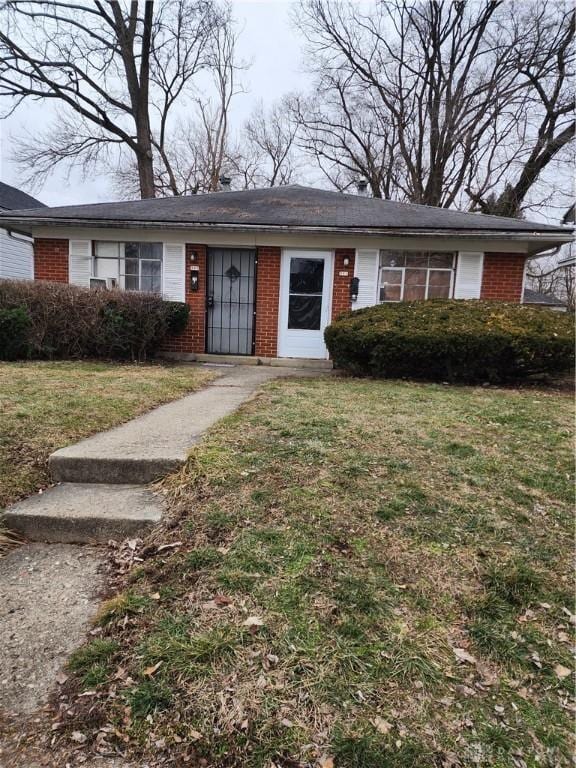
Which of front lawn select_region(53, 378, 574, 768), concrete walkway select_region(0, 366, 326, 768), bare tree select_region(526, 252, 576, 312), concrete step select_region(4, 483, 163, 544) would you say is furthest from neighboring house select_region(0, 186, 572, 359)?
bare tree select_region(526, 252, 576, 312)

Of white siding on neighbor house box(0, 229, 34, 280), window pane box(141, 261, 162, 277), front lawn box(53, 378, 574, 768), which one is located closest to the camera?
front lawn box(53, 378, 574, 768)

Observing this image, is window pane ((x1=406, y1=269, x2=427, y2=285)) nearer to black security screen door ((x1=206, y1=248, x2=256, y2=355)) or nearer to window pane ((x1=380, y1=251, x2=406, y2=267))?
window pane ((x1=380, y1=251, x2=406, y2=267))

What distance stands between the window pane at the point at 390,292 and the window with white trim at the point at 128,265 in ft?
14.7

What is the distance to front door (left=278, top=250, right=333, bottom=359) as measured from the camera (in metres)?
8.93

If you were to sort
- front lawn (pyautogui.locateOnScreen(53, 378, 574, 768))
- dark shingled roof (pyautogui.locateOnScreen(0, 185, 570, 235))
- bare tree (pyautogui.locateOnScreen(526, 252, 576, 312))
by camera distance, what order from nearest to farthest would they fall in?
front lawn (pyautogui.locateOnScreen(53, 378, 574, 768)) → dark shingled roof (pyautogui.locateOnScreen(0, 185, 570, 235)) → bare tree (pyautogui.locateOnScreen(526, 252, 576, 312))

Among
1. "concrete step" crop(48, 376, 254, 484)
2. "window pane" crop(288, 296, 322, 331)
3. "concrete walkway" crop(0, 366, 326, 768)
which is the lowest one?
"concrete walkway" crop(0, 366, 326, 768)

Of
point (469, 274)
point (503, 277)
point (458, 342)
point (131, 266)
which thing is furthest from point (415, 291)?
point (131, 266)

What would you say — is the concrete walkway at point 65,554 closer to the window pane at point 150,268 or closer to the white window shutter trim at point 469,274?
the window pane at point 150,268

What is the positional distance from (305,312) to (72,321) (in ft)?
13.9

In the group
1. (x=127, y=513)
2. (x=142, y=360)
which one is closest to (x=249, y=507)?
(x=127, y=513)

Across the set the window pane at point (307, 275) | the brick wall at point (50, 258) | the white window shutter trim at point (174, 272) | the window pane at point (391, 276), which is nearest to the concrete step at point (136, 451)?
the window pane at point (307, 275)

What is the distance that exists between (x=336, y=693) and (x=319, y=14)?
2468 centimetres

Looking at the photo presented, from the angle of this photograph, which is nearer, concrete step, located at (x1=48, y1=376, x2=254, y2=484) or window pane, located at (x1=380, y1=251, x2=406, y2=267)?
concrete step, located at (x1=48, y1=376, x2=254, y2=484)

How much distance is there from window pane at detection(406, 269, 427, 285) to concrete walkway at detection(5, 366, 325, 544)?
20.2 ft
